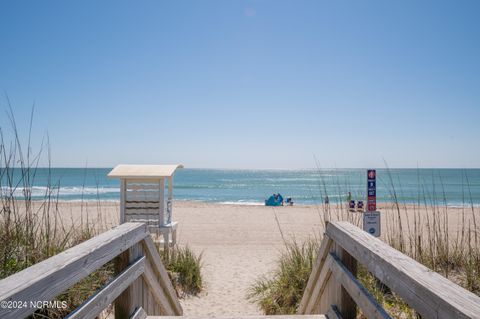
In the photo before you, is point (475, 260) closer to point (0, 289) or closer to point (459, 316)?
point (459, 316)

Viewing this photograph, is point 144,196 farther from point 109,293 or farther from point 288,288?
point 109,293

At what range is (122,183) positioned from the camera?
270 inches

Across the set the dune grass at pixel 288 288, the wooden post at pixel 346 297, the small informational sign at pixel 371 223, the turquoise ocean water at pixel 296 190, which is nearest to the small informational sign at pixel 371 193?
the small informational sign at pixel 371 223

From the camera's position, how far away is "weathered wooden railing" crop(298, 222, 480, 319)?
971 millimetres

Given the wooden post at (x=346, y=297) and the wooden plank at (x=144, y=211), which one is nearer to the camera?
the wooden post at (x=346, y=297)

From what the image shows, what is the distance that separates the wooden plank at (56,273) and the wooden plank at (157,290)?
2.03 feet

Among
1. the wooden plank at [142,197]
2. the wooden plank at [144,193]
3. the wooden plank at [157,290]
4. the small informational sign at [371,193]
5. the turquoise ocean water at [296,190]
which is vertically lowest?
the turquoise ocean water at [296,190]

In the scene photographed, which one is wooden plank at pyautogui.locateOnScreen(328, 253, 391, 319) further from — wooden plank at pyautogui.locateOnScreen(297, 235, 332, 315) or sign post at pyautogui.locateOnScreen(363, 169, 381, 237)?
sign post at pyautogui.locateOnScreen(363, 169, 381, 237)

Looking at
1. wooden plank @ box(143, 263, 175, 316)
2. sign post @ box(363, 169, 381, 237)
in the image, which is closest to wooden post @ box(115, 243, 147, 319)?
wooden plank @ box(143, 263, 175, 316)

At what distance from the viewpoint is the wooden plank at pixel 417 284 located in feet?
3.01

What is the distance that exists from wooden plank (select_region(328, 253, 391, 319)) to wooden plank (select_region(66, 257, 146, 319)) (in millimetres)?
1253

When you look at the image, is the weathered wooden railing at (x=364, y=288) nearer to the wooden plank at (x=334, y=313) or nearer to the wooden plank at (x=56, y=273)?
the wooden plank at (x=334, y=313)

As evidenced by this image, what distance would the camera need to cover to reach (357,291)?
68.4 inches

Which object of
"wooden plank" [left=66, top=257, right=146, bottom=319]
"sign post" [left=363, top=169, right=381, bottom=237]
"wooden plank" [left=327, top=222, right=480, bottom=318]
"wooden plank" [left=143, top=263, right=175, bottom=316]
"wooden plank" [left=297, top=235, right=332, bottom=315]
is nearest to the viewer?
"wooden plank" [left=327, top=222, right=480, bottom=318]
